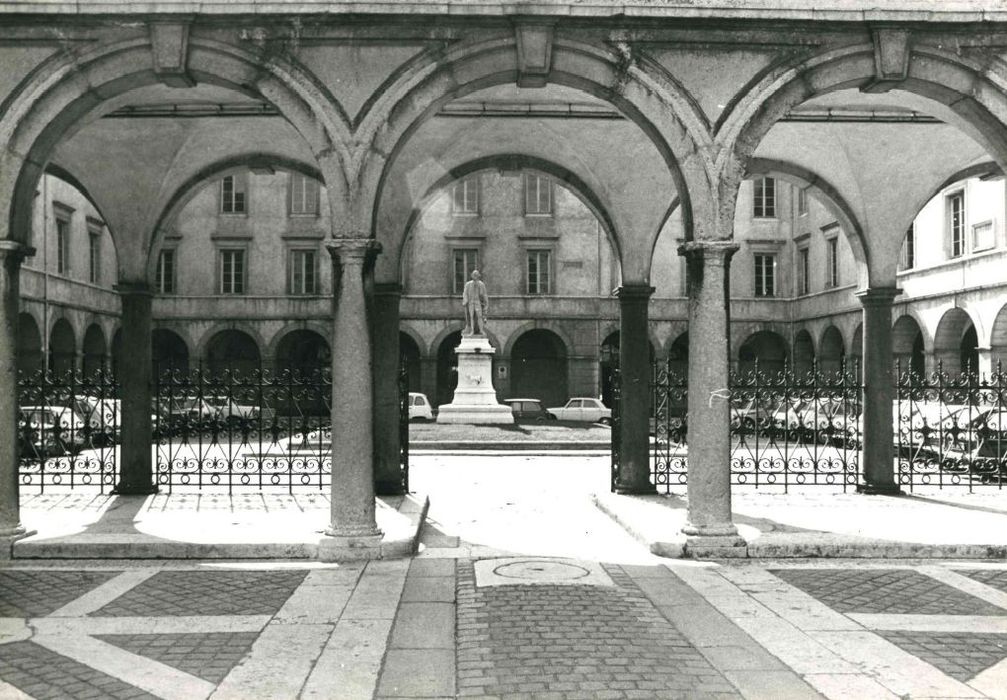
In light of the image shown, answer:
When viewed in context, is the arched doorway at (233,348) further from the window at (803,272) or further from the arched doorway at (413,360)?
the window at (803,272)

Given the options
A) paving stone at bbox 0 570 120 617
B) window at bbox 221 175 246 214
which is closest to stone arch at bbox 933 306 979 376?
window at bbox 221 175 246 214

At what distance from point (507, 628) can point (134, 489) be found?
A: 8.06 metres

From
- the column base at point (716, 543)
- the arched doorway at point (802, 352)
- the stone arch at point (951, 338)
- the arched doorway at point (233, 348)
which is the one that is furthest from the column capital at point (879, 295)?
the arched doorway at point (233, 348)

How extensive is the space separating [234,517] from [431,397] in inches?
1140

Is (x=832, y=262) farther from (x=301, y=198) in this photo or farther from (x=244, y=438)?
(x=244, y=438)

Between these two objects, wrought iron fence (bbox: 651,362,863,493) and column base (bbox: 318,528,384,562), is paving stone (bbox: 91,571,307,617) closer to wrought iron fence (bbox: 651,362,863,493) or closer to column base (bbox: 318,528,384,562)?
column base (bbox: 318,528,384,562)

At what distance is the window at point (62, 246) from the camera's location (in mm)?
33719

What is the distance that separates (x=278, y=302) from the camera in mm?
40969

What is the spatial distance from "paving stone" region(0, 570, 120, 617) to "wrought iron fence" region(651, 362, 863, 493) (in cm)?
549

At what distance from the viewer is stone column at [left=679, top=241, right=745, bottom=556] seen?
30.3 feet

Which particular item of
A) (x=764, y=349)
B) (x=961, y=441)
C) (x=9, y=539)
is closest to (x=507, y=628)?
(x=9, y=539)

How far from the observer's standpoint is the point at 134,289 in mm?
13414

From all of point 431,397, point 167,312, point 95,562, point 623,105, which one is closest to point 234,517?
point 95,562

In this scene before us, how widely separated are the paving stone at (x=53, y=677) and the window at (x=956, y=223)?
1174 inches
